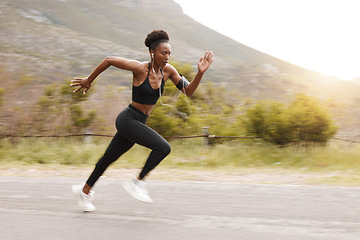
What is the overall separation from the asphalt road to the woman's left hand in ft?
4.89

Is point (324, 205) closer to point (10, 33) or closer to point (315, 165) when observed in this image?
point (315, 165)

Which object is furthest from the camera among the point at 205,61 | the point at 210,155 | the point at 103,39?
the point at 103,39

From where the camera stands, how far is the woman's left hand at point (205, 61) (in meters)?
3.98

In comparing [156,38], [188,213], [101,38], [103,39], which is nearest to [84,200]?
[188,213]

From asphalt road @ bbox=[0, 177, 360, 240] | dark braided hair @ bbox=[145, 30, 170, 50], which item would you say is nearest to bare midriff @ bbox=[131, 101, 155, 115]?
dark braided hair @ bbox=[145, 30, 170, 50]

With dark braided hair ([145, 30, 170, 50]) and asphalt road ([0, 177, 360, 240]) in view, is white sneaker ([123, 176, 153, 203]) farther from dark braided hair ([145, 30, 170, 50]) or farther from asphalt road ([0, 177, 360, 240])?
dark braided hair ([145, 30, 170, 50])

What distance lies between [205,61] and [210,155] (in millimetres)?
5423

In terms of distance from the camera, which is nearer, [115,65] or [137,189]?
[115,65]

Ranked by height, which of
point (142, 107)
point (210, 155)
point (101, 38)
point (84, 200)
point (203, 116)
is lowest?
point (101, 38)

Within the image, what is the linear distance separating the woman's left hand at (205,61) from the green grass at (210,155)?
4.66 meters

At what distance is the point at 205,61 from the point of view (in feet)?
13.2

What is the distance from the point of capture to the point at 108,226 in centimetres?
380

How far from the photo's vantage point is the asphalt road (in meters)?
3.52

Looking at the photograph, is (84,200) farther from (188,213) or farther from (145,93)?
(145,93)
